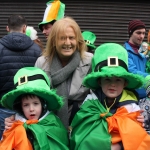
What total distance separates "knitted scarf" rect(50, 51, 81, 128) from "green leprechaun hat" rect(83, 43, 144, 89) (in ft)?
0.78

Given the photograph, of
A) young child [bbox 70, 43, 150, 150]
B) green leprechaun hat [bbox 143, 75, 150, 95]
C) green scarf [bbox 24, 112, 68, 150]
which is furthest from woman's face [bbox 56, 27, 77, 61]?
green leprechaun hat [bbox 143, 75, 150, 95]

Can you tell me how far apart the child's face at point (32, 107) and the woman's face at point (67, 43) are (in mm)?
583

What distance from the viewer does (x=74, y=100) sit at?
396cm

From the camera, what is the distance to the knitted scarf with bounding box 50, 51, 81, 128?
3.92 meters

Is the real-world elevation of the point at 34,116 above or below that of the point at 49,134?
above

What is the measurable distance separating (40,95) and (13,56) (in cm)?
87

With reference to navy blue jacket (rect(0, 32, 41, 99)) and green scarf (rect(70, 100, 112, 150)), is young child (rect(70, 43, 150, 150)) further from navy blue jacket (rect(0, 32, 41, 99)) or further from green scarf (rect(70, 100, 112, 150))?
navy blue jacket (rect(0, 32, 41, 99))

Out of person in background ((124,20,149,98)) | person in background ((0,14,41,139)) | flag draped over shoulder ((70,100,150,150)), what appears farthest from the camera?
person in background ((124,20,149,98))

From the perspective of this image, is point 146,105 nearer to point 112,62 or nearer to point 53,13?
point 112,62

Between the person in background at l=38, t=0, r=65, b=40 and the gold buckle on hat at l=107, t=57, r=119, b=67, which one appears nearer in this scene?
the gold buckle on hat at l=107, t=57, r=119, b=67

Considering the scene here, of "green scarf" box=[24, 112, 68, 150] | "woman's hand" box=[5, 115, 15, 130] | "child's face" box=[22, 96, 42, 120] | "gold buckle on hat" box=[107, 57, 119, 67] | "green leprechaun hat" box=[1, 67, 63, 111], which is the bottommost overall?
"green scarf" box=[24, 112, 68, 150]

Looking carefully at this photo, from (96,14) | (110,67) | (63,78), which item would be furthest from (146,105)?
(96,14)

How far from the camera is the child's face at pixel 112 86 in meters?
3.69

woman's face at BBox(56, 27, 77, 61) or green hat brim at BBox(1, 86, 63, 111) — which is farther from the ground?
woman's face at BBox(56, 27, 77, 61)
